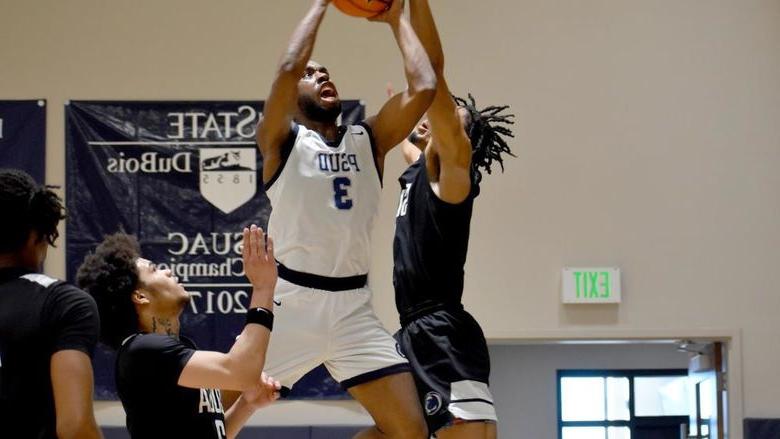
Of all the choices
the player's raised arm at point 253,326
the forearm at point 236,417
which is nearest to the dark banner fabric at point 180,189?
the forearm at point 236,417

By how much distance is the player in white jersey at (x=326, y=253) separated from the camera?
150 inches

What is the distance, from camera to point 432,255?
171 inches

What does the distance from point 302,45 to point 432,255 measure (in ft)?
3.25

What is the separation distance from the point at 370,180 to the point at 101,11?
15.8ft

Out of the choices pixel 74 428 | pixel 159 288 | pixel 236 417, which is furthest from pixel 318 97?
pixel 74 428

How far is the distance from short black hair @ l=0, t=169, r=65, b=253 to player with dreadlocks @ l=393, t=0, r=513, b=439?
191 cm

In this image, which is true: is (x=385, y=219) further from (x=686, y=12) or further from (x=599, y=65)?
(x=686, y=12)

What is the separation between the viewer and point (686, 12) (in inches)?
318

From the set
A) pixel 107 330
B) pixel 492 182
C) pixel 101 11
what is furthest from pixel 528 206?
pixel 107 330

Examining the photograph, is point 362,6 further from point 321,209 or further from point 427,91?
point 321,209

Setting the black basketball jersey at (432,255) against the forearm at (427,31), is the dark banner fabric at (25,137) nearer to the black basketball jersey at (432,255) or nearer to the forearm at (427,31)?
the black basketball jersey at (432,255)

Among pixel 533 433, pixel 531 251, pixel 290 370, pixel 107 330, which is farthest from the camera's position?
pixel 533 433

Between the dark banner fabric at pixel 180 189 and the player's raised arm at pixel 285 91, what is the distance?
3981mm

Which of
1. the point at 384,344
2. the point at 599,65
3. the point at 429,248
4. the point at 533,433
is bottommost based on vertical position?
the point at 533,433
